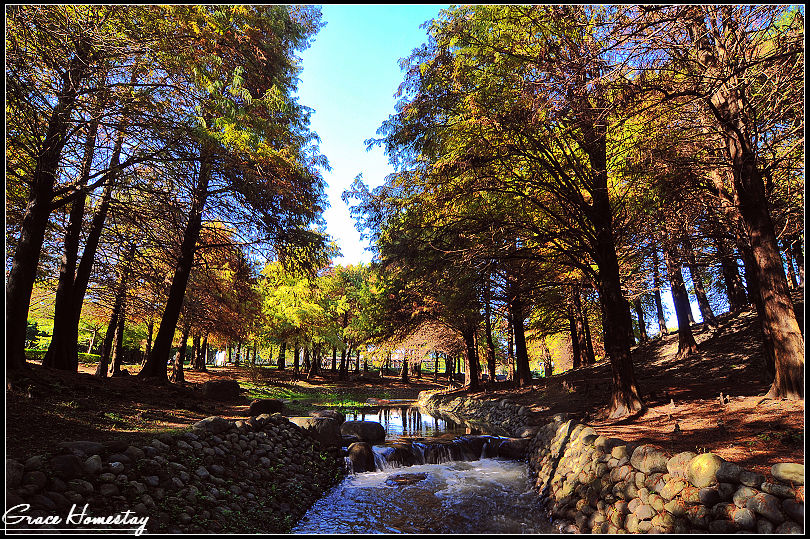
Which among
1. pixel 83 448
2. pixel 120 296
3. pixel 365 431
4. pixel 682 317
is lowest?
pixel 365 431

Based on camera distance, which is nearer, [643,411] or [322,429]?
[643,411]

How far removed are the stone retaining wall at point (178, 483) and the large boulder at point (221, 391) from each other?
269 inches

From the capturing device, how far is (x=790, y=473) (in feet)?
12.2

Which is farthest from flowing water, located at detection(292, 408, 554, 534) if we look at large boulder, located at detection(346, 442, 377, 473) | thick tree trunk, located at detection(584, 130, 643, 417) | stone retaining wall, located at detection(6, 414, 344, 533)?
thick tree trunk, located at detection(584, 130, 643, 417)

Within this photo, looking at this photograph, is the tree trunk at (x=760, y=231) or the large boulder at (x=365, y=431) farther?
Answer: the large boulder at (x=365, y=431)

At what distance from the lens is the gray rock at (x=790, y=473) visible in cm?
368

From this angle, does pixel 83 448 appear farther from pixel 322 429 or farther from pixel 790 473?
pixel 790 473

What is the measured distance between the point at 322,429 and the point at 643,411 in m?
7.65

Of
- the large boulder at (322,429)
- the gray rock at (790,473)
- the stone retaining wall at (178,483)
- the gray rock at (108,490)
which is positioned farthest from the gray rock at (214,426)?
the gray rock at (790,473)

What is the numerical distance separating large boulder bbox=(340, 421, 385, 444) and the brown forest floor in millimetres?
3047

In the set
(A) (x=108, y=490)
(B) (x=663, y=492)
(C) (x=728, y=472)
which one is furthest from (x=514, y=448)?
(A) (x=108, y=490)

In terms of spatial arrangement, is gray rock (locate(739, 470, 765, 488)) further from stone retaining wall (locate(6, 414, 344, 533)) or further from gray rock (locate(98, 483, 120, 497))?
gray rock (locate(98, 483, 120, 497))

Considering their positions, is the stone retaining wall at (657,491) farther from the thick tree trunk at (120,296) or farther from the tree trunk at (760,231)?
the thick tree trunk at (120,296)

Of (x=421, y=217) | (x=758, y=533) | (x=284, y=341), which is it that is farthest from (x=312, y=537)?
(x=284, y=341)
